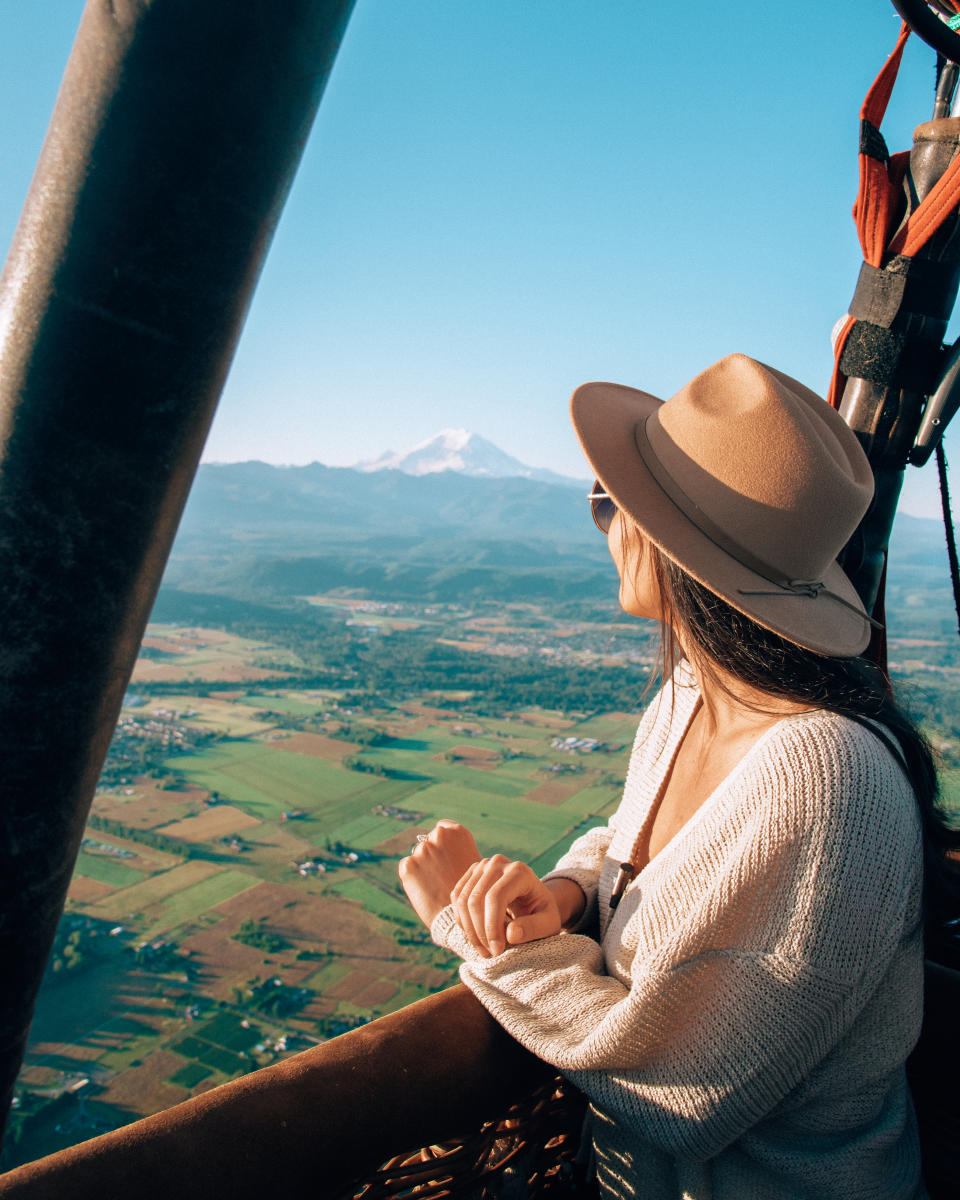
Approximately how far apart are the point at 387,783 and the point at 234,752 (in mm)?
6957

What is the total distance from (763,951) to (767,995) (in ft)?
0.18

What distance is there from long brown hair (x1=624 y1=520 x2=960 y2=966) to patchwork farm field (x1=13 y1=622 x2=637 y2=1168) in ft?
41.6

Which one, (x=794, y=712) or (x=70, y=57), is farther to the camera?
(x=794, y=712)

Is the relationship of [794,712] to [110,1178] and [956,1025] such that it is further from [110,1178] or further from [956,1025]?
[110,1178]

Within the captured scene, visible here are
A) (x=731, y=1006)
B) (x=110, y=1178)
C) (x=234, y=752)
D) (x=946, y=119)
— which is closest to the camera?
(x=110, y=1178)

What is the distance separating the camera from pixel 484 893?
1.28 m

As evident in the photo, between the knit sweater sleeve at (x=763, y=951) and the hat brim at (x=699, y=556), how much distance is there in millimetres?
189

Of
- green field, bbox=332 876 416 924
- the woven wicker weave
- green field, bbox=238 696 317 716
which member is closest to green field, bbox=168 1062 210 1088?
green field, bbox=332 876 416 924

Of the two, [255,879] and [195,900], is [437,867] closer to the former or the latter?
[195,900]

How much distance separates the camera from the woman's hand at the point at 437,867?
143 cm

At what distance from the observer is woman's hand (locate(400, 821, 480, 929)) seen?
1429mm

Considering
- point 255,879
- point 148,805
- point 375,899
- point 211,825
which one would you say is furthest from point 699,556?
point 148,805

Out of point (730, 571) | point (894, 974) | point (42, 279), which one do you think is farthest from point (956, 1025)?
point (42, 279)

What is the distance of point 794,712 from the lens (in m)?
1.19
